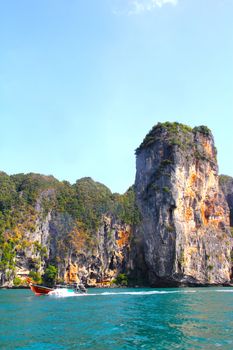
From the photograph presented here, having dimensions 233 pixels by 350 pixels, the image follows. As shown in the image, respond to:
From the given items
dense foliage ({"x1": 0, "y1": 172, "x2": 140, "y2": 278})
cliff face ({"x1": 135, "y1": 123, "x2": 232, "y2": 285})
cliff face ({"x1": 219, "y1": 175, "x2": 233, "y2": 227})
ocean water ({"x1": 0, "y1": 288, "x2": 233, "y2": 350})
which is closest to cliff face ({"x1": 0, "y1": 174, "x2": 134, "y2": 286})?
dense foliage ({"x1": 0, "y1": 172, "x2": 140, "y2": 278})

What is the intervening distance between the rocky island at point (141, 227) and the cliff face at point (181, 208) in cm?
21

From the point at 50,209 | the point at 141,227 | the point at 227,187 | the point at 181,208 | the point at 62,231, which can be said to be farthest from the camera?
the point at 227,187

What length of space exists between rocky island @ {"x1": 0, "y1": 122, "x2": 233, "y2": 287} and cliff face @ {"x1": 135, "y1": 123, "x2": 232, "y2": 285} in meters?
0.21

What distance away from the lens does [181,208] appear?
3406 inches

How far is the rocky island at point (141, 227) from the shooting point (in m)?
83.4

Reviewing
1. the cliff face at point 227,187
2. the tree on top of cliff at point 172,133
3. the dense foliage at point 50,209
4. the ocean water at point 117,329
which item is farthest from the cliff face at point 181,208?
the ocean water at point 117,329

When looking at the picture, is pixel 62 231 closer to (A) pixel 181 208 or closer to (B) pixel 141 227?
(B) pixel 141 227

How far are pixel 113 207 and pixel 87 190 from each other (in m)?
12.5

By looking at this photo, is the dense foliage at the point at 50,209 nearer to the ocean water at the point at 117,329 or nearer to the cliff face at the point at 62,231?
the cliff face at the point at 62,231

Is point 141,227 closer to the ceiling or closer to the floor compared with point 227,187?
closer to the floor

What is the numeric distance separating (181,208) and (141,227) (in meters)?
11.5

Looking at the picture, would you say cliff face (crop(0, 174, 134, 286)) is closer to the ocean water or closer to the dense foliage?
the dense foliage

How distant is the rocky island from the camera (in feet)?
274

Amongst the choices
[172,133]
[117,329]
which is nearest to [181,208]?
[172,133]
